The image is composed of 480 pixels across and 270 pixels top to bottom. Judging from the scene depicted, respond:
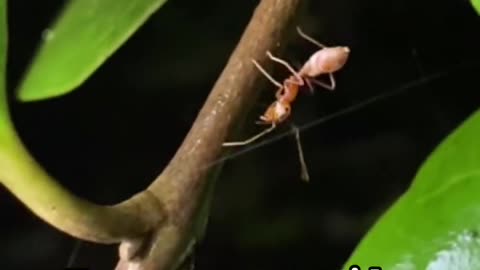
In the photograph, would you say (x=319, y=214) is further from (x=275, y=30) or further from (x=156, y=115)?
(x=275, y=30)

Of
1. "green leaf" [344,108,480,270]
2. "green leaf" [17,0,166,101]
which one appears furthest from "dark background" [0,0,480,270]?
"green leaf" [344,108,480,270]

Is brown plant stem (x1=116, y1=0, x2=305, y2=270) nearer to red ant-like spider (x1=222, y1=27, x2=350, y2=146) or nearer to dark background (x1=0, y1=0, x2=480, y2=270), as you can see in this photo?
red ant-like spider (x1=222, y1=27, x2=350, y2=146)

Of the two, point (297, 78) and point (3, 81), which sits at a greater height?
point (3, 81)

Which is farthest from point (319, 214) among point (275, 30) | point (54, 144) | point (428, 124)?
point (275, 30)

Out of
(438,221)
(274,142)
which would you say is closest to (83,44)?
(438,221)

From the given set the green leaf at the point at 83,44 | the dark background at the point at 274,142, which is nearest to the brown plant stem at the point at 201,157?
the green leaf at the point at 83,44

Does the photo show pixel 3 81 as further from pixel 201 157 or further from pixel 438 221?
pixel 438 221
